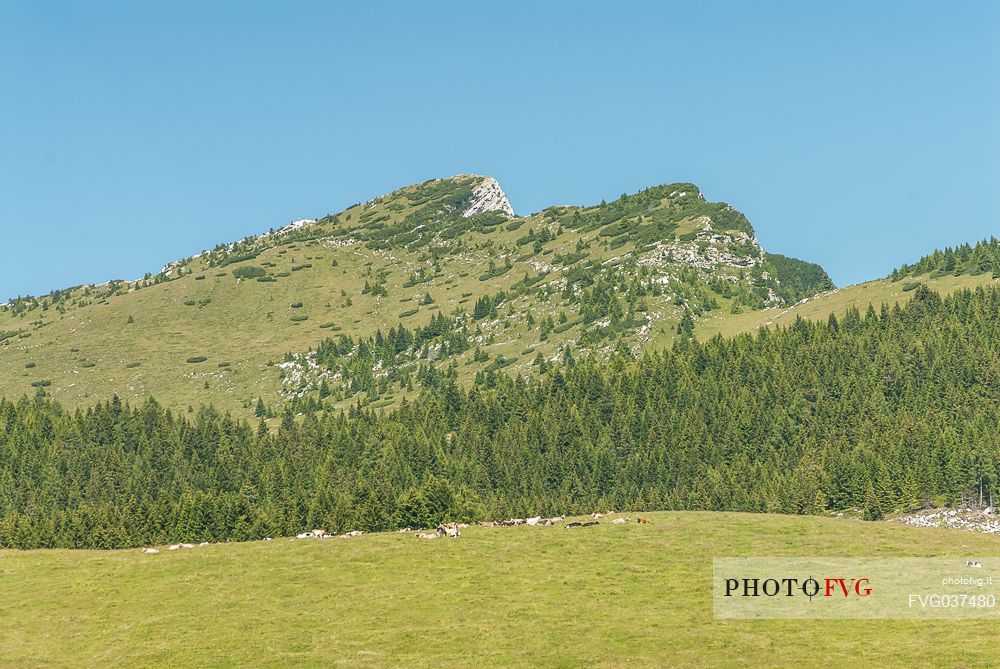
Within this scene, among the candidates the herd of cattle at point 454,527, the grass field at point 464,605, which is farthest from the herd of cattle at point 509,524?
the grass field at point 464,605

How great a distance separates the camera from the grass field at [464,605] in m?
78.3

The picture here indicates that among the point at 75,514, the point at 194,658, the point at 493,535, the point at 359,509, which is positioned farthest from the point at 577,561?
the point at 75,514

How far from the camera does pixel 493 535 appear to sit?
115688 millimetres

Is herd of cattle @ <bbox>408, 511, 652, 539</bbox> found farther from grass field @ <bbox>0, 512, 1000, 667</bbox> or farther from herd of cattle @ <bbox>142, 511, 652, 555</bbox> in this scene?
grass field @ <bbox>0, 512, 1000, 667</bbox>

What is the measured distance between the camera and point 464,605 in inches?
3570

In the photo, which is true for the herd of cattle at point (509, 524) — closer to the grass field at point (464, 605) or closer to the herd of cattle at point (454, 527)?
the herd of cattle at point (454, 527)

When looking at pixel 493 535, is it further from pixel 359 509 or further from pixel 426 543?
pixel 359 509

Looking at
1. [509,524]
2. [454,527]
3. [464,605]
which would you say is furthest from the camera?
[509,524]

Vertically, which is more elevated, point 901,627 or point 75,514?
point 75,514

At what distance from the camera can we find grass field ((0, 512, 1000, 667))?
78.3 meters

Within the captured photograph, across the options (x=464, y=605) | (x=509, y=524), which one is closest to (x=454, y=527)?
(x=509, y=524)

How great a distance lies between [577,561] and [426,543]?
50.6 feet

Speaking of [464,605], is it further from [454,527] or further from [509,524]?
[509,524]

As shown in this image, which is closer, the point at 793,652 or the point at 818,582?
the point at 793,652
